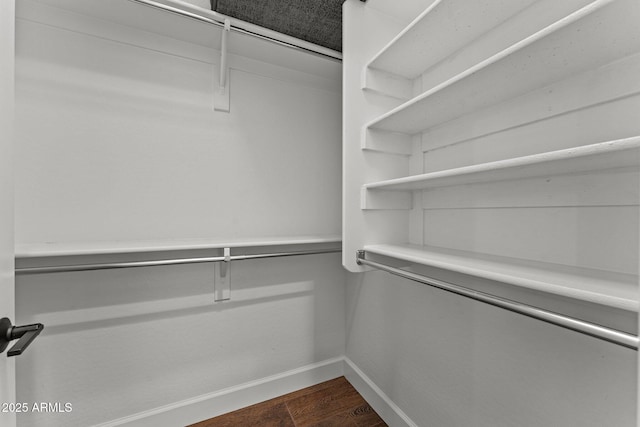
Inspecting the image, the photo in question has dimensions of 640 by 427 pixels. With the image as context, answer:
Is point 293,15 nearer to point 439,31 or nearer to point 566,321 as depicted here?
point 439,31

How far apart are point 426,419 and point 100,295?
155 centimetres

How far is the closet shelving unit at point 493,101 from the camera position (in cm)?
52

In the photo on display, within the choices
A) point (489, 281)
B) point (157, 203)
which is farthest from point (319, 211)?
point (489, 281)

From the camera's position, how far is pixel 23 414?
1.05 metres

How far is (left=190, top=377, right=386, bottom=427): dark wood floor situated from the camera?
4.28ft

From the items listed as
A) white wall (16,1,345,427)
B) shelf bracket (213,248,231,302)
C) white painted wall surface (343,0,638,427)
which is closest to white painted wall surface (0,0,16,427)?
white wall (16,1,345,427)

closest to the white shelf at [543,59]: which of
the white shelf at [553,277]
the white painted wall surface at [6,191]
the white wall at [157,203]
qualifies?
the white shelf at [553,277]

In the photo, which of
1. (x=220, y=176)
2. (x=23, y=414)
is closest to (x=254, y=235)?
(x=220, y=176)

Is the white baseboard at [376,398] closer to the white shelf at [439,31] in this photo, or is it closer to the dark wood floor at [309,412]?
the dark wood floor at [309,412]

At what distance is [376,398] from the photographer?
139 cm

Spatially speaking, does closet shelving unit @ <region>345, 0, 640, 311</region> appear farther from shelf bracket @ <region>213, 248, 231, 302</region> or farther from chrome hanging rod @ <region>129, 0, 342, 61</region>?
shelf bracket @ <region>213, 248, 231, 302</region>

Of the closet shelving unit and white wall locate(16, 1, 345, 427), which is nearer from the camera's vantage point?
the closet shelving unit

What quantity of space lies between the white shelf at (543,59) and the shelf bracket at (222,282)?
1.10 meters

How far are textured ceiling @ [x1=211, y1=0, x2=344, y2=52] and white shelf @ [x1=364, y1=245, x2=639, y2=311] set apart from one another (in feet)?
3.54
